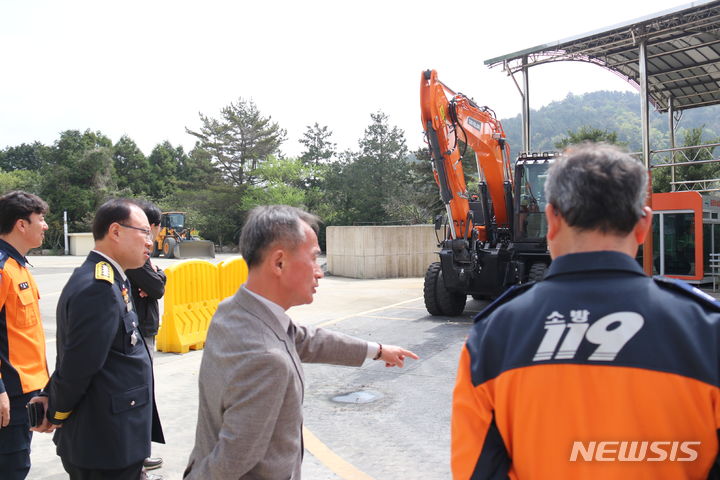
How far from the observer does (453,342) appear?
8359mm

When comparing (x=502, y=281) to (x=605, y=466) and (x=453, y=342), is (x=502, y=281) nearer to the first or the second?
(x=453, y=342)

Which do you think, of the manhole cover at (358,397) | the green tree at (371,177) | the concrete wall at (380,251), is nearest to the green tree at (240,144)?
the green tree at (371,177)

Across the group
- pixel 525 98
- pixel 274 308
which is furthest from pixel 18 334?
pixel 525 98

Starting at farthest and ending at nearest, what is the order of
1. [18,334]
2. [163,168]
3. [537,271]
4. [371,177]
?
[163,168] → [371,177] → [537,271] → [18,334]

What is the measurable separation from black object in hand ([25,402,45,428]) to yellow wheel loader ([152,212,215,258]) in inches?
1011

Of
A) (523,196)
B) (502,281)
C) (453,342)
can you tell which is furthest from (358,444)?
(523,196)

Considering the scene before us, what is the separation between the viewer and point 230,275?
8.65 meters

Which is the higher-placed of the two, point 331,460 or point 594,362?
point 594,362

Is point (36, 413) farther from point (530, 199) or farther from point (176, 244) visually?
point (176, 244)

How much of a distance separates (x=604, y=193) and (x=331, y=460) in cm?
348

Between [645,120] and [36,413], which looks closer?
[36,413]

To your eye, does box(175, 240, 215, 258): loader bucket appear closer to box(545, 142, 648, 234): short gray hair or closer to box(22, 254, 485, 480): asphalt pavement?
box(22, 254, 485, 480): asphalt pavement

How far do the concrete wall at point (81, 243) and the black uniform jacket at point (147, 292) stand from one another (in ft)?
112

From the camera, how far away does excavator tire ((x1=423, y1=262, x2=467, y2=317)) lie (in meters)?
10.6
